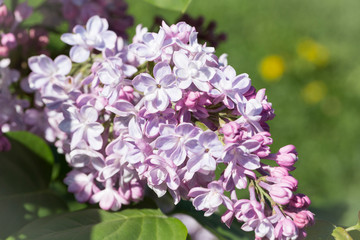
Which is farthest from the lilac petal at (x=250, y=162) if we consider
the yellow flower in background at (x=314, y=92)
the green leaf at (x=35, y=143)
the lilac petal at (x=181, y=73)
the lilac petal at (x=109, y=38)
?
the yellow flower in background at (x=314, y=92)

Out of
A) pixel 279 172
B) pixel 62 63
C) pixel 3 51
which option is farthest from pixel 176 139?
pixel 3 51

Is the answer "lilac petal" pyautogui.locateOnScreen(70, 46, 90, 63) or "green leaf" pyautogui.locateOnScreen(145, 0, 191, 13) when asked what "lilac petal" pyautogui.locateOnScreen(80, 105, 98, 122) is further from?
"green leaf" pyautogui.locateOnScreen(145, 0, 191, 13)

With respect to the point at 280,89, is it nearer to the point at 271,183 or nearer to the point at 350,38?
the point at 350,38

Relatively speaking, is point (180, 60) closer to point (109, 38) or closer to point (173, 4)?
point (109, 38)

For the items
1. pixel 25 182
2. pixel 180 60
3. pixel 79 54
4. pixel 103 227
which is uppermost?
pixel 180 60

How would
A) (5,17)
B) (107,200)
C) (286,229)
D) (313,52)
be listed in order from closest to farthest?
(286,229)
(107,200)
(5,17)
(313,52)

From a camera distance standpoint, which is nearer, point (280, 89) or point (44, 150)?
point (44, 150)

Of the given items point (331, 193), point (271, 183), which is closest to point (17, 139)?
point (271, 183)
